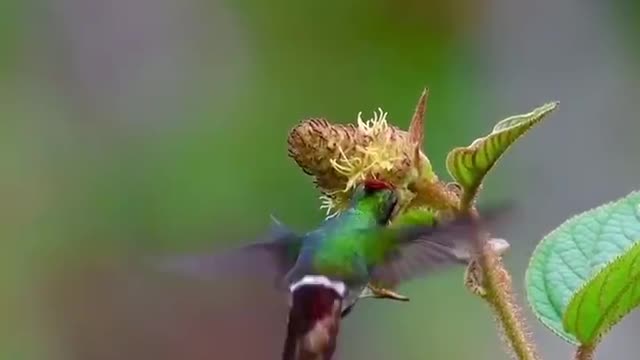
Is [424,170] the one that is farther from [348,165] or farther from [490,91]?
[490,91]

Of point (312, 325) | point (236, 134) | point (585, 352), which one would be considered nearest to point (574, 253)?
point (585, 352)

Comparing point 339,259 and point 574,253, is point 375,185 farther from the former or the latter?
point 574,253

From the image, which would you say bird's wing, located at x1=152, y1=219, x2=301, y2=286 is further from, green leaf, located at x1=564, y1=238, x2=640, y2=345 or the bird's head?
green leaf, located at x1=564, y1=238, x2=640, y2=345

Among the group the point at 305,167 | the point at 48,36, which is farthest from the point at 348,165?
the point at 48,36

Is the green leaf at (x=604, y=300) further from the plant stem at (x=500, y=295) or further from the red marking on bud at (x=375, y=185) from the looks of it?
the red marking on bud at (x=375, y=185)

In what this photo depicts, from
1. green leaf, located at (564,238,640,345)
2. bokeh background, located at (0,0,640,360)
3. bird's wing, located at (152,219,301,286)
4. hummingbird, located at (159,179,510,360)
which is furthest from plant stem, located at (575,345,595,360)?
bokeh background, located at (0,0,640,360)

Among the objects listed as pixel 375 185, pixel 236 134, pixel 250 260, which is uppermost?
pixel 375 185
